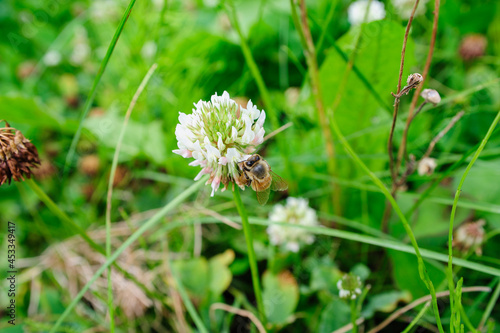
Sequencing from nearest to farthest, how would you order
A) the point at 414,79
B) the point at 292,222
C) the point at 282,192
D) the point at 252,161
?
the point at 414,79 → the point at 252,161 → the point at 292,222 → the point at 282,192

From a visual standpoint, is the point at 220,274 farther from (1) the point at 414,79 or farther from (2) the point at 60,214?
(1) the point at 414,79

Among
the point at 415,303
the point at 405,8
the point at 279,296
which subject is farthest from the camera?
→ the point at 405,8

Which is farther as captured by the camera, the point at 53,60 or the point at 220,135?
the point at 53,60

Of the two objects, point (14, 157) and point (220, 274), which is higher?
point (14, 157)

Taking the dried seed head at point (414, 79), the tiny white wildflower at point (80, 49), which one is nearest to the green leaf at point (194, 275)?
the dried seed head at point (414, 79)

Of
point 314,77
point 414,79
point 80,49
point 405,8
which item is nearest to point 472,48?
point 405,8

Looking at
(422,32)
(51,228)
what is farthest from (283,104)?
(51,228)

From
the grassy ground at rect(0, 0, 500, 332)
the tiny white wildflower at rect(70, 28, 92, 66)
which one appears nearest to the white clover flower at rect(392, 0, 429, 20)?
the grassy ground at rect(0, 0, 500, 332)
